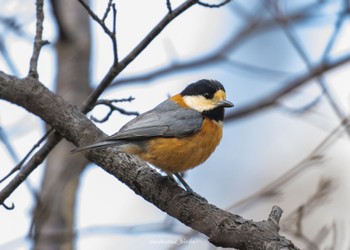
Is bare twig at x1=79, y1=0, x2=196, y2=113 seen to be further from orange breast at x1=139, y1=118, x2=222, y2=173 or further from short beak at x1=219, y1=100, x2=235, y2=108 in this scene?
short beak at x1=219, y1=100, x2=235, y2=108

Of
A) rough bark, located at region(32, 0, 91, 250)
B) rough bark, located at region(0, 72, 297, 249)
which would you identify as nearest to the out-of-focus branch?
rough bark, located at region(32, 0, 91, 250)

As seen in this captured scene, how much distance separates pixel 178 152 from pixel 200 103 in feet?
2.29

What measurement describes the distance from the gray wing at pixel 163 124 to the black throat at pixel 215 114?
0.08 m

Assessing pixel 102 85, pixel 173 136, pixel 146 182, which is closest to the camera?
pixel 146 182

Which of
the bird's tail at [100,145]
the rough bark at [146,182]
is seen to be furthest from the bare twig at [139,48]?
the bird's tail at [100,145]

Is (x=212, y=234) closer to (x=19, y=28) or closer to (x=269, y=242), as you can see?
(x=269, y=242)

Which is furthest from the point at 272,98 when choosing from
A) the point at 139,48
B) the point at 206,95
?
the point at 139,48

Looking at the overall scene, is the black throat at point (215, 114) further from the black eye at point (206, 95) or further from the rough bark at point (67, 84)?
the rough bark at point (67, 84)

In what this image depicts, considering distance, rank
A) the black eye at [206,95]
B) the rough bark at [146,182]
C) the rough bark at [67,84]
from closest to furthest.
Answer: the rough bark at [146,182]
the black eye at [206,95]
the rough bark at [67,84]

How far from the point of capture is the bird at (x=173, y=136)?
14.1 feet

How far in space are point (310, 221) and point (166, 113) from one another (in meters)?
4.27

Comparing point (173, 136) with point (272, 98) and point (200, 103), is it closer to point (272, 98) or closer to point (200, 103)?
point (200, 103)

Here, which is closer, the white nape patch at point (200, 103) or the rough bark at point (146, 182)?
the rough bark at point (146, 182)

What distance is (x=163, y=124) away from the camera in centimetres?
453
